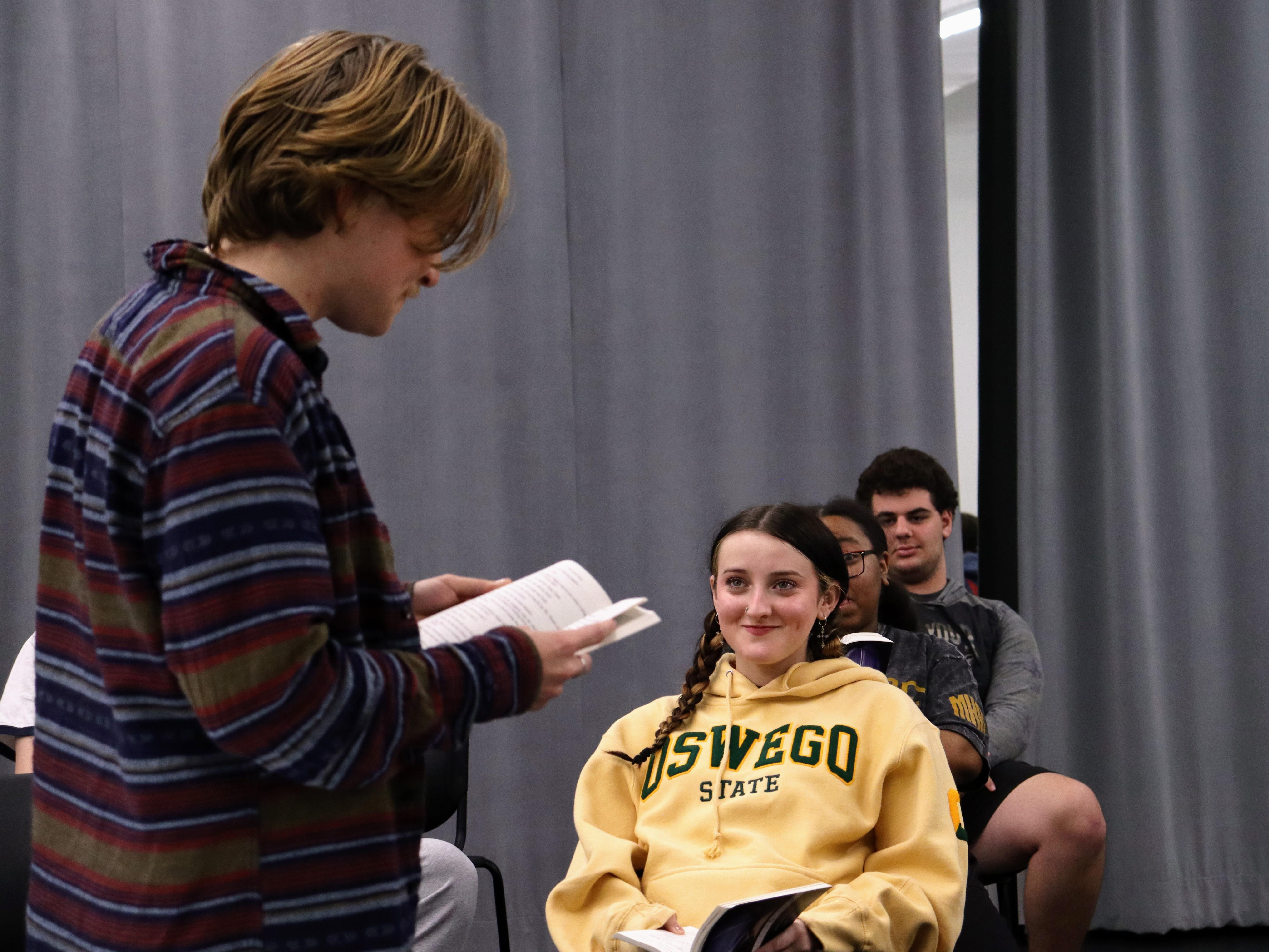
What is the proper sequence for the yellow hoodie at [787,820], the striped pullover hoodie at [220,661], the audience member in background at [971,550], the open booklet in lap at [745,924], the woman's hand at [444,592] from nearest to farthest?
the striped pullover hoodie at [220,661] → the woman's hand at [444,592] → the open booklet in lap at [745,924] → the yellow hoodie at [787,820] → the audience member in background at [971,550]

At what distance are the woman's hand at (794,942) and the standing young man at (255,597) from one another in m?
0.84

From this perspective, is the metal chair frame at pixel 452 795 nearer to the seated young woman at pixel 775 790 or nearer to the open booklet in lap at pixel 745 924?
the seated young woman at pixel 775 790

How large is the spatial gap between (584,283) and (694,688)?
164 centimetres

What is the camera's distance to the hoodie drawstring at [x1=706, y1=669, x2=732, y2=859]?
5.90 feet

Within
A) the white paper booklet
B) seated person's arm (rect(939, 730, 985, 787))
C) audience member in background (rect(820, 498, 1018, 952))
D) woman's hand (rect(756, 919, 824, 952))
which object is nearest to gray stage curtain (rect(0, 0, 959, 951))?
audience member in background (rect(820, 498, 1018, 952))

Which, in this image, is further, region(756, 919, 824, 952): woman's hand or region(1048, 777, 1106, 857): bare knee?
region(1048, 777, 1106, 857): bare knee

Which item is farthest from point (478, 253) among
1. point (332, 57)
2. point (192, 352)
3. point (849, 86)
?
point (849, 86)

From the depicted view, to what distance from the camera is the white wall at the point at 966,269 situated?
377 cm

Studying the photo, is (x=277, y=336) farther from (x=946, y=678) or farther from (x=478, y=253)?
(x=946, y=678)

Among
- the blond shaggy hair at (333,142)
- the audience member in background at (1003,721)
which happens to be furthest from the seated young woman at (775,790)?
the blond shaggy hair at (333,142)

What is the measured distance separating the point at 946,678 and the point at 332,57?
190 centimetres

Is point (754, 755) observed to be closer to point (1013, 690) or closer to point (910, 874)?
point (910, 874)

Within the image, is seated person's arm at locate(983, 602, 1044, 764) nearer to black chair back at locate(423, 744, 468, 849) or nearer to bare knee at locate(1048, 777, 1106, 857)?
bare knee at locate(1048, 777, 1106, 857)

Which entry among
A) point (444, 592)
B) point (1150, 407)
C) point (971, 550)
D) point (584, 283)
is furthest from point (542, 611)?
point (1150, 407)
